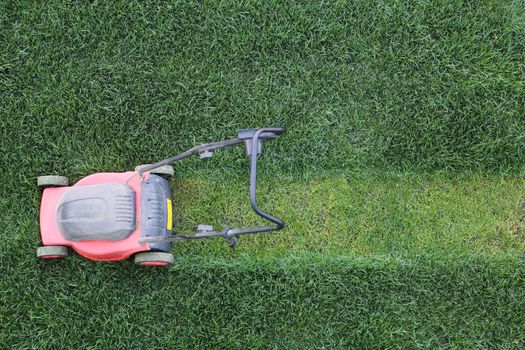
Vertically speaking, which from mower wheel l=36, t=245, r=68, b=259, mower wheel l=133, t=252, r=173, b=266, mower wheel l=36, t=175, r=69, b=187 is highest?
mower wheel l=36, t=175, r=69, b=187

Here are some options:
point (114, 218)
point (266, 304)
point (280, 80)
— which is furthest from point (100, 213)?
point (280, 80)

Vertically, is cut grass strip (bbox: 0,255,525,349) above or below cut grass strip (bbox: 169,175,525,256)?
below

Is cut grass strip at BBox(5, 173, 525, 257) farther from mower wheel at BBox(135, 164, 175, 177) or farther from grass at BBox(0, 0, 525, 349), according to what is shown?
mower wheel at BBox(135, 164, 175, 177)

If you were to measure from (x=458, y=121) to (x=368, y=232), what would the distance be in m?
0.78

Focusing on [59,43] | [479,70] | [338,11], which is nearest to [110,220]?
[59,43]

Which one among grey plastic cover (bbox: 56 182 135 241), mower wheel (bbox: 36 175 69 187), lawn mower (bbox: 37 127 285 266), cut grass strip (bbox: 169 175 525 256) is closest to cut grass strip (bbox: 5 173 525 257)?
cut grass strip (bbox: 169 175 525 256)

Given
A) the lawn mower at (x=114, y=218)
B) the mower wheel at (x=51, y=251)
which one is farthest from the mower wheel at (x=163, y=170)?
the mower wheel at (x=51, y=251)

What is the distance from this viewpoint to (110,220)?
2.49 metres

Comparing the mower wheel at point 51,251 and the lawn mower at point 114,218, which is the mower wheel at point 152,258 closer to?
the lawn mower at point 114,218

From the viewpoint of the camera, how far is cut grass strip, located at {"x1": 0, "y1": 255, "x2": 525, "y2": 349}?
2770 millimetres

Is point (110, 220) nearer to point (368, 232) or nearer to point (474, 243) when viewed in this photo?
point (368, 232)

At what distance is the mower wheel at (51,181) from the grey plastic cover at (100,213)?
8.4 inches

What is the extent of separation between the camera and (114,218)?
8.17 feet

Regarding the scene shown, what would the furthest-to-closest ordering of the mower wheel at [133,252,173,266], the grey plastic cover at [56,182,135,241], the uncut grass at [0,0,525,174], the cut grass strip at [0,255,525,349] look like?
the uncut grass at [0,0,525,174]
the cut grass strip at [0,255,525,349]
the mower wheel at [133,252,173,266]
the grey plastic cover at [56,182,135,241]
